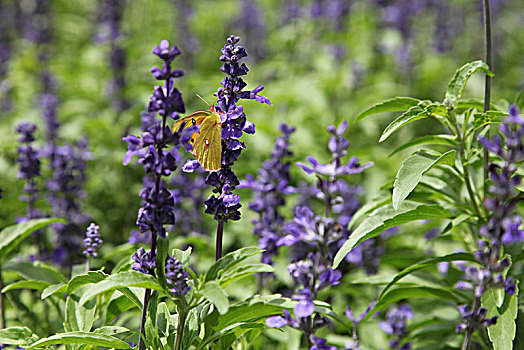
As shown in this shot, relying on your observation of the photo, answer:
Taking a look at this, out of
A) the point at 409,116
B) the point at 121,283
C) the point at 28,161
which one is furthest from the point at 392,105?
the point at 28,161

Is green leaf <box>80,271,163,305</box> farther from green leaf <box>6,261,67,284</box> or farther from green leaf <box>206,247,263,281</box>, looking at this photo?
green leaf <box>6,261,67,284</box>

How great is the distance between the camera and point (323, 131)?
16.7 feet

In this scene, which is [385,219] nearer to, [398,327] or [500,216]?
[500,216]

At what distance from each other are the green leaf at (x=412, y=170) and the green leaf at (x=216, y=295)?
0.75 m

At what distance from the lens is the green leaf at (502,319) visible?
2.15 metres

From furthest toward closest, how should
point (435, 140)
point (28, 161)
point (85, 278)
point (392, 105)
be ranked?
point (28, 161) < point (435, 140) < point (392, 105) < point (85, 278)

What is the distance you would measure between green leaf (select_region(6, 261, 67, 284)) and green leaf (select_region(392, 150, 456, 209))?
67.0 inches

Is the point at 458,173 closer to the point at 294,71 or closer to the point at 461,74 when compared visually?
the point at 461,74

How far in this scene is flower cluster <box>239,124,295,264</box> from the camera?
2.95 metres

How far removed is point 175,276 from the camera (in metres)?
1.79

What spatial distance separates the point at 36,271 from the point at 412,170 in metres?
1.94

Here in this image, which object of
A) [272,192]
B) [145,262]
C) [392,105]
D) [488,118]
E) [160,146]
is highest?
Result: [392,105]

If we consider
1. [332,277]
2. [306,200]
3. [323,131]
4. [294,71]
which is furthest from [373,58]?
[332,277]

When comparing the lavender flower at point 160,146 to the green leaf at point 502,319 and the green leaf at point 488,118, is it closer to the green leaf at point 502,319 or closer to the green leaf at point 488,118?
the green leaf at point 488,118
